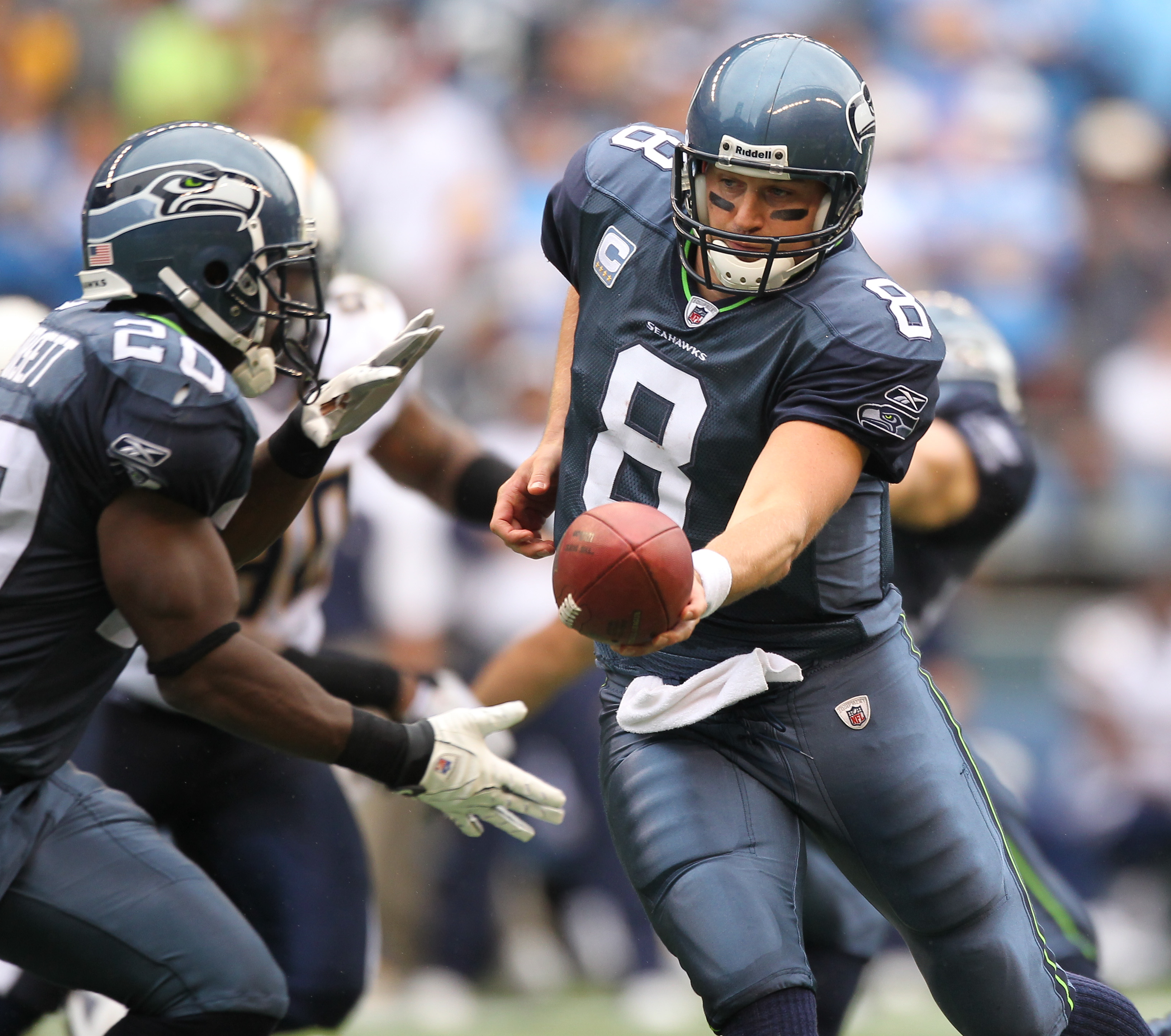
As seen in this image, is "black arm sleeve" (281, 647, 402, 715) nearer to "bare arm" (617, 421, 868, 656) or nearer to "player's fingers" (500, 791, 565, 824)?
"player's fingers" (500, 791, 565, 824)

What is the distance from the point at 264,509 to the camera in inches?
119

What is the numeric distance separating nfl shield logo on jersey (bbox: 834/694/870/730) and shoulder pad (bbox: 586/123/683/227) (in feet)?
2.93

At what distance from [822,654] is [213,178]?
1.32 m

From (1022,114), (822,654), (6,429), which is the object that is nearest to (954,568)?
(822,654)

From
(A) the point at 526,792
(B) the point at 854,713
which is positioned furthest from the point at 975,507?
(A) the point at 526,792

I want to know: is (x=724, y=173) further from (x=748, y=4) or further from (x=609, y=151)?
(x=748, y=4)

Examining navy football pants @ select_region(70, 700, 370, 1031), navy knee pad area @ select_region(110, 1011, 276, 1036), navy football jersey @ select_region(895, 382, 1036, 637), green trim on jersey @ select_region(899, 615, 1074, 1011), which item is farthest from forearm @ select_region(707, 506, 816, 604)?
navy football pants @ select_region(70, 700, 370, 1031)

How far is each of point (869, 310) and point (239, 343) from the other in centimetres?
109

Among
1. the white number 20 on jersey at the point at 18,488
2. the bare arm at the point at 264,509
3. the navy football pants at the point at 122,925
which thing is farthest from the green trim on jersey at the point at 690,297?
the navy football pants at the point at 122,925

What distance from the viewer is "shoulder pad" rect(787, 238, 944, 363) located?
249 cm

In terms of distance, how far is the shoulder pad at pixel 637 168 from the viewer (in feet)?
9.16

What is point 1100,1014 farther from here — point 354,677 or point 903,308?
point 354,677

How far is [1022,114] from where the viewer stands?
724 cm

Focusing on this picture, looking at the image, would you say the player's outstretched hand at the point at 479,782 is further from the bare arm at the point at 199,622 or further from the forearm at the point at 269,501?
the forearm at the point at 269,501
